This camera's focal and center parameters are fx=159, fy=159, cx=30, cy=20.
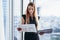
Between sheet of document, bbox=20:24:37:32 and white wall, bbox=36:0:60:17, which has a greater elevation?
white wall, bbox=36:0:60:17

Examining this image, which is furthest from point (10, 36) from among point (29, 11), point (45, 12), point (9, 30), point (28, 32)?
point (45, 12)

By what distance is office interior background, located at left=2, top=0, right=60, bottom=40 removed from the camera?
229cm

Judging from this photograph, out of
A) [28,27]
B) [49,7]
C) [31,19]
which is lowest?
[28,27]

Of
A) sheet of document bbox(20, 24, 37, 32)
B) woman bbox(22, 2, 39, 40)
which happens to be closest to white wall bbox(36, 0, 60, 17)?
woman bbox(22, 2, 39, 40)

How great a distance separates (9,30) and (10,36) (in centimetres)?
9

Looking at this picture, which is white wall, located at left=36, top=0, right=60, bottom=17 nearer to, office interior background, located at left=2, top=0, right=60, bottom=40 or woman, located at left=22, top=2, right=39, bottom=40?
office interior background, located at left=2, top=0, right=60, bottom=40

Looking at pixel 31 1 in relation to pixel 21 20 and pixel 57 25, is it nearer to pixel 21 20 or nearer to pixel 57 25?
pixel 21 20

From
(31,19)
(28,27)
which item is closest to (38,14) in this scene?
(31,19)

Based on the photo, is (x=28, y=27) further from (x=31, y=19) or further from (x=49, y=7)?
(x=49, y=7)

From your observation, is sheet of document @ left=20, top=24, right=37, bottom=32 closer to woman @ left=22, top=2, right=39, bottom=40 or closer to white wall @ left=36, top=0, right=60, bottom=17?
woman @ left=22, top=2, right=39, bottom=40

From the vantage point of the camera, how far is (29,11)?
92.1 inches

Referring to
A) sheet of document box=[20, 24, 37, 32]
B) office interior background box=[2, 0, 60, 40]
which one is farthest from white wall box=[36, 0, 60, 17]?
sheet of document box=[20, 24, 37, 32]

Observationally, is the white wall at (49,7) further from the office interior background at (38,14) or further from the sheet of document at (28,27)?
the sheet of document at (28,27)

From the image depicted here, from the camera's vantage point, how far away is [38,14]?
2326 millimetres
